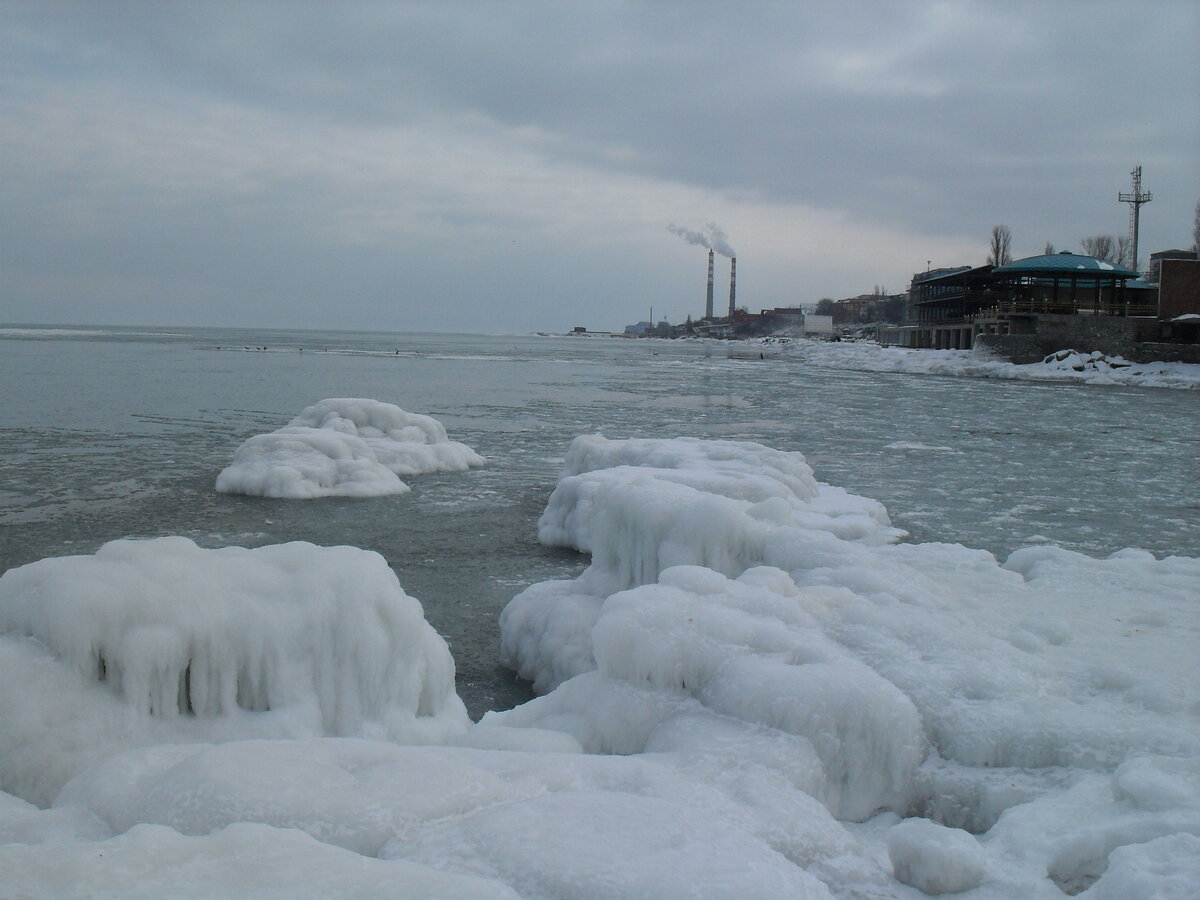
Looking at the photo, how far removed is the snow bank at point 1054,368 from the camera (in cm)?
4559

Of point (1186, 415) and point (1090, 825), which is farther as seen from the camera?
point (1186, 415)

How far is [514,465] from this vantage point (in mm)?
18828

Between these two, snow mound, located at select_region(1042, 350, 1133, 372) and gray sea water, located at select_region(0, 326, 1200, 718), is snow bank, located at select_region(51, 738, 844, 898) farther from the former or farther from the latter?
snow mound, located at select_region(1042, 350, 1133, 372)

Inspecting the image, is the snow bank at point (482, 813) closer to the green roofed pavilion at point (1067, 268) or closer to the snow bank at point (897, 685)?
the snow bank at point (897, 685)

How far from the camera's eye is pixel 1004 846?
15.5 ft

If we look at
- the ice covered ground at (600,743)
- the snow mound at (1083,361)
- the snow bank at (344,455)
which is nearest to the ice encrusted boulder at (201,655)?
the ice covered ground at (600,743)

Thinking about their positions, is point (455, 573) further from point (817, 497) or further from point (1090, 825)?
point (1090, 825)

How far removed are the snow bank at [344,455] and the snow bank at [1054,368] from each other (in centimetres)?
3955

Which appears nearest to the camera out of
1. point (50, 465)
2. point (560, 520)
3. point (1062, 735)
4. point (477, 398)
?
point (1062, 735)

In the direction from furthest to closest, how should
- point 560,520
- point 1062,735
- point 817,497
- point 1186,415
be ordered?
point 1186,415 → point 817,497 → point 560,520 → point 1062,735

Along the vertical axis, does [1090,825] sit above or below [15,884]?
below

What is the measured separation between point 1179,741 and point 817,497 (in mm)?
8441

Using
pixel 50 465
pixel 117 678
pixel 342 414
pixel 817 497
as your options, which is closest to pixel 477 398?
pixel 342 414

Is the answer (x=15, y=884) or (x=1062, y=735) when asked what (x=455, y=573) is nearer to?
(x=1062, y=735)
